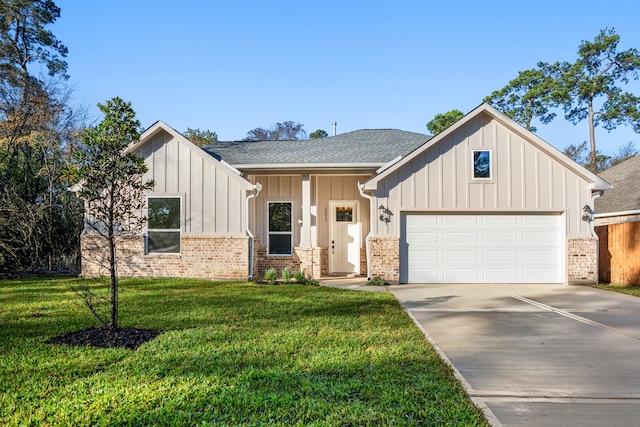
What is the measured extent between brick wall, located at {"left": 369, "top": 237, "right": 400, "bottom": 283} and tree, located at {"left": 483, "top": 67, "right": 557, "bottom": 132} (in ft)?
87.9

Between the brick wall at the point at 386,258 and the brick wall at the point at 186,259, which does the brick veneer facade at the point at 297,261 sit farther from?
the brick wall at the point at 386,258

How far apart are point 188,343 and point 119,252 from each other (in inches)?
337

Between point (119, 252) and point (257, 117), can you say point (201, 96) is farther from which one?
point (257, 117)

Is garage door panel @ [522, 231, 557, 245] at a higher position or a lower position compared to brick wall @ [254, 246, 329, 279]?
higher

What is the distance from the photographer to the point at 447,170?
11875 mm

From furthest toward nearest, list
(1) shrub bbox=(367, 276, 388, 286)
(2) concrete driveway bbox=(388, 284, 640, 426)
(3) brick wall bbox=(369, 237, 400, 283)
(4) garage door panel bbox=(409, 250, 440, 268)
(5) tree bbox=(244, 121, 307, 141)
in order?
(5) tree bbox=(244, 121, 307, 141)
(4) garage door panel bbox=(409, 250, 440, 268)
(3) brick wall bbox=(369, 237, 400, 283)
(1) shrub bbox=(367, 276, 388, 286)
(2) concrete driveway bbox=(388, 284, 640, 426)

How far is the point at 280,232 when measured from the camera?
45.1 ft

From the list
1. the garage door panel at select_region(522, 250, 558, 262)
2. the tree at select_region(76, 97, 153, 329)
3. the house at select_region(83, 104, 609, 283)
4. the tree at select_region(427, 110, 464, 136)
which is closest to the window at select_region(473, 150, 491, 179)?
the house at select_region(83, 104, 609, 283)

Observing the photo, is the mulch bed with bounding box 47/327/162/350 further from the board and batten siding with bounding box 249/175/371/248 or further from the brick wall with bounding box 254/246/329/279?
the board and batten siding with bounding box 249/175/371/248

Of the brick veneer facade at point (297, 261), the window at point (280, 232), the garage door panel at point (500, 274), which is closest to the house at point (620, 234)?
the garage door panel at point (500, 274)

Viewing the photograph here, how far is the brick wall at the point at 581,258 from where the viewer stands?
1170 cm

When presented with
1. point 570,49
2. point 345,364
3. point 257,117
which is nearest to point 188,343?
point 345,364

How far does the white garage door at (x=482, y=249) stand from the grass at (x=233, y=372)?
4.80 m

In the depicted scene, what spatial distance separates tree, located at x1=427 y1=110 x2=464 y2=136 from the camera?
3253 cm
